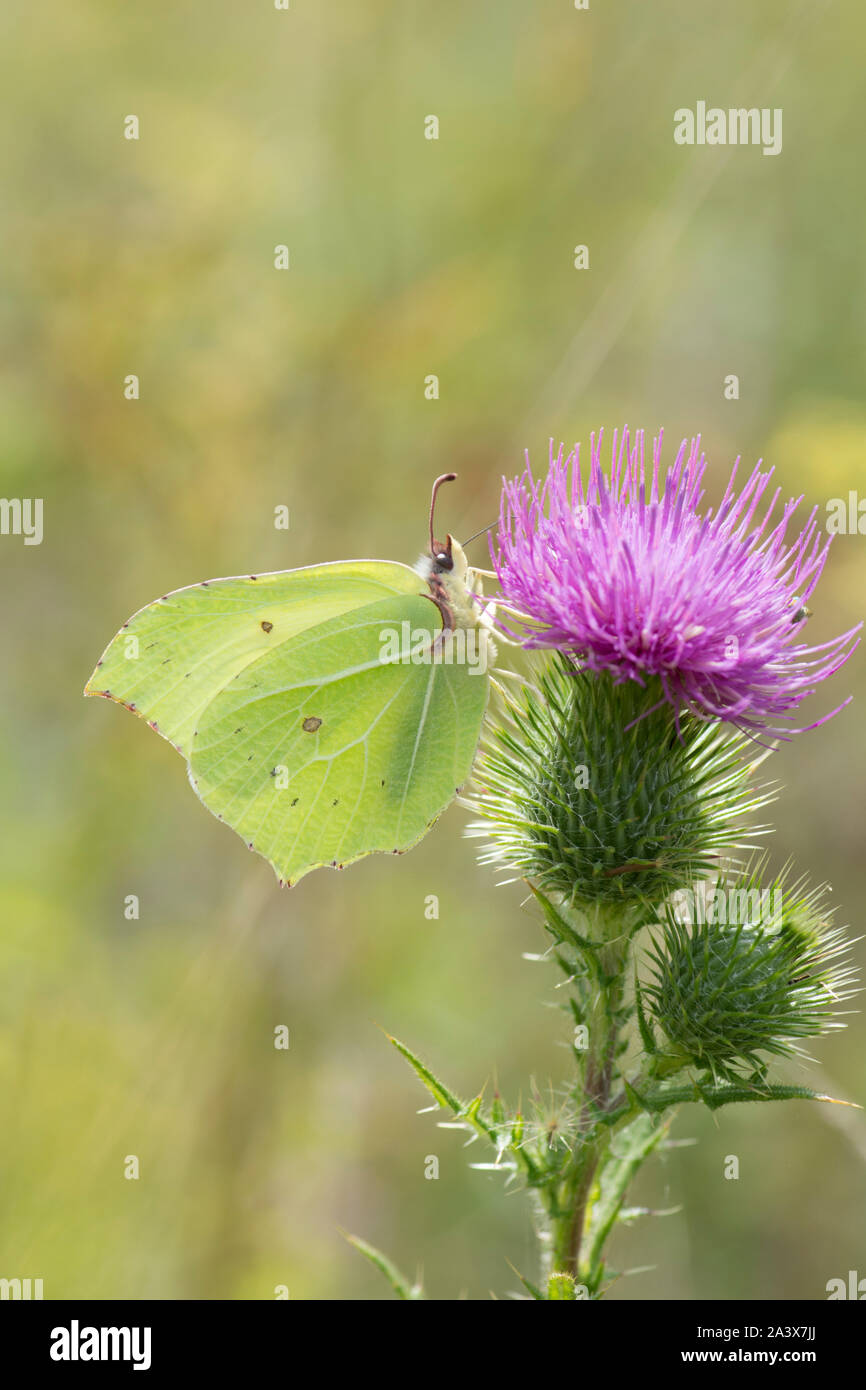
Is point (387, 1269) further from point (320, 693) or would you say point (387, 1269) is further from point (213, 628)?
point (213, 628)

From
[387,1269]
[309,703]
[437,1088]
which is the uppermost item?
[309,703]

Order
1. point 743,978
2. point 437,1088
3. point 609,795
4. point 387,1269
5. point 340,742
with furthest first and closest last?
point 340,742, point 609,795, point 743,978, point 387,1269, point 437,1088

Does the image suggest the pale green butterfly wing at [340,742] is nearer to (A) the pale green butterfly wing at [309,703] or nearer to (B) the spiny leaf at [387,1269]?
(A) the pale green butterfly wing at [309,703]

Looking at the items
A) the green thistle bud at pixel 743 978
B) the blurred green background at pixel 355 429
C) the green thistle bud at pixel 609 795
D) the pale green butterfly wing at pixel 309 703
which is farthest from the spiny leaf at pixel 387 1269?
the blurred green background at pixel 355 429

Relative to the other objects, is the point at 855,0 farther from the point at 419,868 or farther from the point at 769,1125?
the point at 769,1125

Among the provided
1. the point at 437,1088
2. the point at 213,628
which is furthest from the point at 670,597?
the point at 213,628

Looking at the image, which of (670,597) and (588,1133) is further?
(670,597)

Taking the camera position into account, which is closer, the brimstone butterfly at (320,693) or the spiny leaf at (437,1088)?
the spiny leaf at (437,1088)

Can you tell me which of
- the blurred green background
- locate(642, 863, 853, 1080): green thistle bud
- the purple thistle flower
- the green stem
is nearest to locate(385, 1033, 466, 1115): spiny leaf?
the green stem
